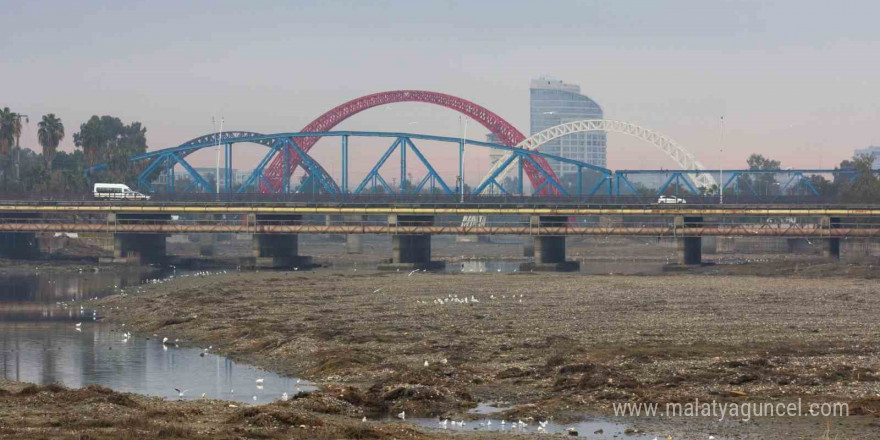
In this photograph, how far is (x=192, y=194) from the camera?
14050cm

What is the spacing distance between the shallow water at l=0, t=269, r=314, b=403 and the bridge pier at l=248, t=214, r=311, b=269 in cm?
4741

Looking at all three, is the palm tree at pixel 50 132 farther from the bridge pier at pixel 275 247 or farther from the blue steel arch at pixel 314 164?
the bridge pier at pixel 275 247

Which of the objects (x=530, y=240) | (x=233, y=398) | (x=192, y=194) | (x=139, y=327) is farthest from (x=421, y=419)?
(x=530, y=240)

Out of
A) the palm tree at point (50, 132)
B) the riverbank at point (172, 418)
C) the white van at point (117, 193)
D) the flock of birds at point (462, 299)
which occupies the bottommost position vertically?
the riverbank at point (172, 418)

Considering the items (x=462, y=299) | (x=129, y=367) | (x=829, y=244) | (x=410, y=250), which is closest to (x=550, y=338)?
(x=129, y=367)

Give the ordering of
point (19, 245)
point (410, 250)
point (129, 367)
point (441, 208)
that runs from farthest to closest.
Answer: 1. point (19, 245)
2. point (441, 208)
3. point (410, 250)
4. point (129, 367)

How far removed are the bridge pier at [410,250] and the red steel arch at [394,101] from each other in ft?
213

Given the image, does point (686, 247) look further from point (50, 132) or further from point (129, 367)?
point (50, 132)

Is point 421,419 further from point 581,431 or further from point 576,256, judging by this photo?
point 576,256

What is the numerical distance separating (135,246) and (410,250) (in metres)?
31.2

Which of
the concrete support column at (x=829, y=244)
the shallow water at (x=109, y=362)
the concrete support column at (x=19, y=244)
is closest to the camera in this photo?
the shallow water at (x=109, y=362)

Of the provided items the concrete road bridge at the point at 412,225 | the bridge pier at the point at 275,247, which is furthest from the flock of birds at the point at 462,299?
the bridge pier at the point at 275,247

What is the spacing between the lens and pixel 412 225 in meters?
125

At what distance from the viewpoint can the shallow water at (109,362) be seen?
41.2 m
